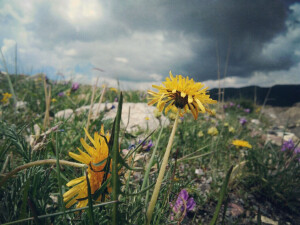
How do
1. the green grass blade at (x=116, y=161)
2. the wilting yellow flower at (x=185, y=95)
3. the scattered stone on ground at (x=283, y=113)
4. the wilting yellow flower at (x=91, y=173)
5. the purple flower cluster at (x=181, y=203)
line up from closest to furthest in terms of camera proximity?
the green grass blade at (x=116, y=161) → the wilting yellow flower at (x=91, y=173) → the wilting yellow flower at (x=185, y=95) → the purple flower cluster at (x=181, y=203) → the scattered stone on ground at (x=283, y=113)

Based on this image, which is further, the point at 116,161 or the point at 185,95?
the point at 185,95

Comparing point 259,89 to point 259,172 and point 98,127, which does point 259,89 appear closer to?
point 259,172

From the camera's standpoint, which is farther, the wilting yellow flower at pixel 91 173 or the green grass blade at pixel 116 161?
the wilting yellow flower at pixel 91 173

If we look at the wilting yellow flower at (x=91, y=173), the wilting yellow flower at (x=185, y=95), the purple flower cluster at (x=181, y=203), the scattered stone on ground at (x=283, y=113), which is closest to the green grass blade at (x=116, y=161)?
the wilting yellow flower at (x=91, y=173)

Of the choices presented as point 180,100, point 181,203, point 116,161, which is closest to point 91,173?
point 116,161

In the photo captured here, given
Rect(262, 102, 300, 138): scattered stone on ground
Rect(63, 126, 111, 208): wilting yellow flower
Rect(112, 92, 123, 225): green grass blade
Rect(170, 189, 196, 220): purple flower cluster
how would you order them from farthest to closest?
Rect(262, 102, 300, 138): scattered stone on ground
Rect(170, 189, 196, 220): purple flower cluster
Rect(63, 126, 111, 208): wilting yellow flower
Rect(112, 92, 123, 225): green grass blade

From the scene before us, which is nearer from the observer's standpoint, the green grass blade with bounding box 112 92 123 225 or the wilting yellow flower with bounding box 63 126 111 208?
the green grass blade with bounding box 112 92 123 225

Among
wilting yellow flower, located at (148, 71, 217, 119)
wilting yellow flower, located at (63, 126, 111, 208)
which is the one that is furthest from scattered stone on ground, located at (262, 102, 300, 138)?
wilting yellow flower, located at (63, 126, 111, 208)

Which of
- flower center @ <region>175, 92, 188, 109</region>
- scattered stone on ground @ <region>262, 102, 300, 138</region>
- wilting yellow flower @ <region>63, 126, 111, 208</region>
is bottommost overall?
scattered stone on ground @ <region>262, 102, 300, 138</region>

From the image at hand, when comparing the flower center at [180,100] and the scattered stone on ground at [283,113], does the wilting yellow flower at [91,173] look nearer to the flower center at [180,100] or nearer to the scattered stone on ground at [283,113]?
the flower center at [180,100]

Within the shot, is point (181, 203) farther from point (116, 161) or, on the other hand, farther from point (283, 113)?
point (283, 113)

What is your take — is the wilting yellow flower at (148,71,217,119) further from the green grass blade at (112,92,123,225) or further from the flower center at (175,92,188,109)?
the green grass blade at (112,92,123,225)

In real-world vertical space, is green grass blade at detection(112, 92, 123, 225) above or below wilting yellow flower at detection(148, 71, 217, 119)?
below

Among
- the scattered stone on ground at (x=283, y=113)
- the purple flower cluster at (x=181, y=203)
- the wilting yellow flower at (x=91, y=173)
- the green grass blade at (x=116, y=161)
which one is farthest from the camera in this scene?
the scattered stone on ground at (x=283, y=113)
